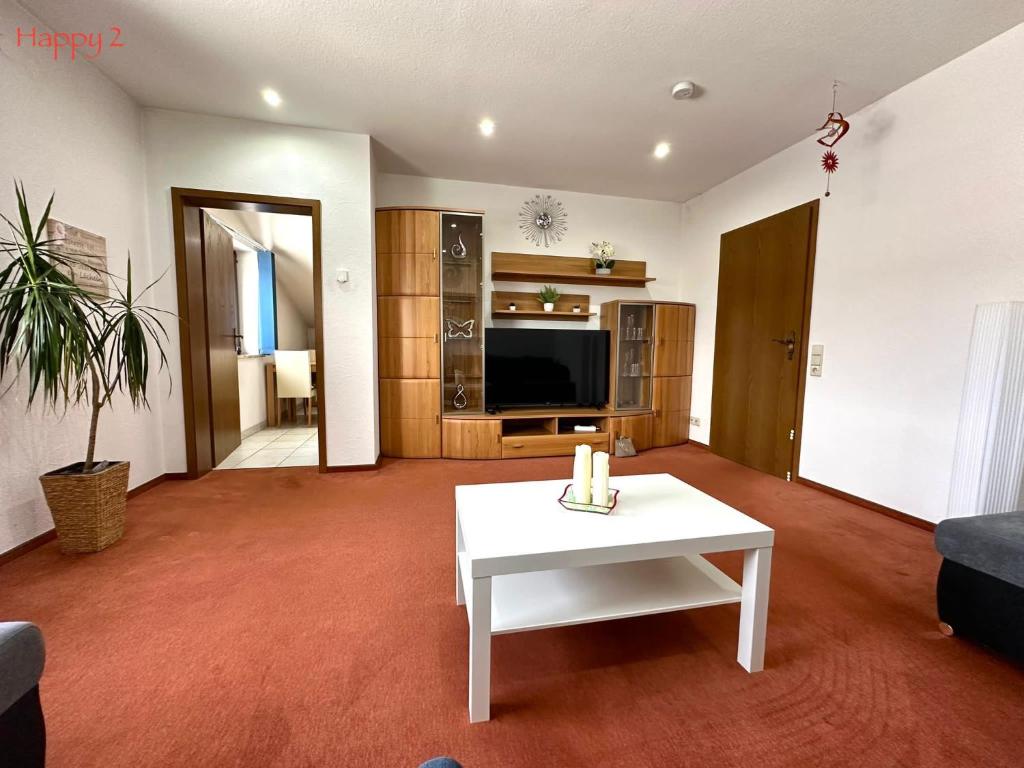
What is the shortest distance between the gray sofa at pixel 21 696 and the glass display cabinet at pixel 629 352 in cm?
370

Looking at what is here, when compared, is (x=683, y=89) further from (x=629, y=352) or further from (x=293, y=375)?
(x=293, y=375)

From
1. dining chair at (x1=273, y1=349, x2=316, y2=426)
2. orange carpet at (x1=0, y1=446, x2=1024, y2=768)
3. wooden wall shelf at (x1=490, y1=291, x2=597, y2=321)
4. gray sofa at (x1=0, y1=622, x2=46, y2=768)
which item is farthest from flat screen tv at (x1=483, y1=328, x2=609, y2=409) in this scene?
gray sofa at (x1=0, y1=622, x2=46, y2=768)

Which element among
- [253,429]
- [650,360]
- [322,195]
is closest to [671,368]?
[650,360]

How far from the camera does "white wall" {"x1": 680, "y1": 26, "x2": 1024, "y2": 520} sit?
1985 millimetres

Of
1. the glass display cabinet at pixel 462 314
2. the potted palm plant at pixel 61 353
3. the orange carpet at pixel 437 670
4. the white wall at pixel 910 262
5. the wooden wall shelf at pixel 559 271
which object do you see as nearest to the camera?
the orange carpet at pixel 437 670

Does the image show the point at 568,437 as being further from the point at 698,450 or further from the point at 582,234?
the point at 582,234

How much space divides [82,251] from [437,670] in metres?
2.89

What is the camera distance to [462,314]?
371 cm

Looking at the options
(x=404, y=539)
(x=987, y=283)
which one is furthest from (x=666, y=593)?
(x=987, y=283)

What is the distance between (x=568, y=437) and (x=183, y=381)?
10.0 feet

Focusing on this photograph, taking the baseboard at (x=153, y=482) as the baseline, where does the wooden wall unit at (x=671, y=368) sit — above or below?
above

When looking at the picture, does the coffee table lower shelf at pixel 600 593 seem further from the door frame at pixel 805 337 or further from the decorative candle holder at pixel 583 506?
the door frame at pixel 805 337

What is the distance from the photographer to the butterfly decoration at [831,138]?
2457 millimetres

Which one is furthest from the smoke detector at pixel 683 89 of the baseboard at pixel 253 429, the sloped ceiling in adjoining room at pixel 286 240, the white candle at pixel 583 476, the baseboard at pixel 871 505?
the baseboard at pixel 253 429
